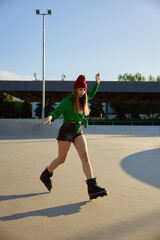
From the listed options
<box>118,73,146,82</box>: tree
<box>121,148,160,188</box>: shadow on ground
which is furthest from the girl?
<box>118,73,146,82</box>: tree

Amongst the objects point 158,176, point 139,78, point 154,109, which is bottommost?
point 158,176

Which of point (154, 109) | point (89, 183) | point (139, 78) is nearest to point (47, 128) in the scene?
point (89, 183)

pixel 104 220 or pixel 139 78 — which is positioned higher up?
pixel 139 78

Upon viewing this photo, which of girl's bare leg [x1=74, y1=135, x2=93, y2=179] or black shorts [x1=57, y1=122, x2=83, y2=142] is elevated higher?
black shorts [x1=57, y1=122, x2=83, y2=142]

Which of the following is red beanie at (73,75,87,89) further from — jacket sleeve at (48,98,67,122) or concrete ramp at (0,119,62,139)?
concrete ramp at (0,119,62,139)

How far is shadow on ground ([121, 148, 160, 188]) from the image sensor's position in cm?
516

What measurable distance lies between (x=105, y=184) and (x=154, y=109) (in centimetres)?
5635

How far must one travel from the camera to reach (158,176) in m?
5.42

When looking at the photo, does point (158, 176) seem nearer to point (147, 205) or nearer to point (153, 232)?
point (147, 205)

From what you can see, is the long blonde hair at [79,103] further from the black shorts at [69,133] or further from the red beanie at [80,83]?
the black shorts at [69,133]

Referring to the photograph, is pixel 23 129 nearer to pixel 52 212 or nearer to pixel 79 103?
pixel 79 103

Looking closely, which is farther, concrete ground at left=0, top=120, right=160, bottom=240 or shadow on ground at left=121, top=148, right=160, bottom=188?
shadow on ground at left=121, top=148, right=160, bottom=188

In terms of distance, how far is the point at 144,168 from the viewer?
6.24 meters

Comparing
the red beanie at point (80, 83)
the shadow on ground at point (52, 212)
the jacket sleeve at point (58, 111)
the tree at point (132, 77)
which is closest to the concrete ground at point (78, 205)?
the shadow on ground at point (52, 212)
